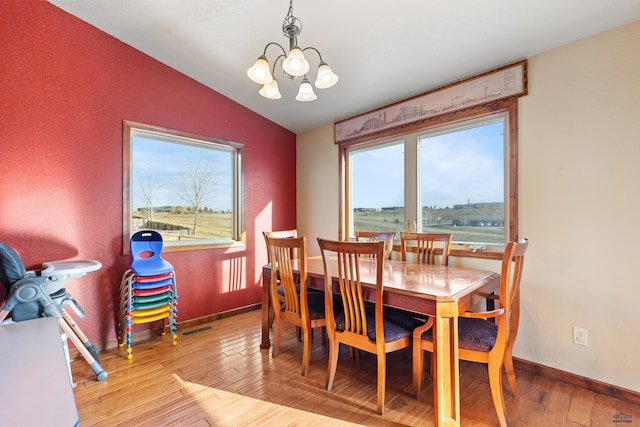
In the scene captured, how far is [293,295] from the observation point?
2270 millimetres

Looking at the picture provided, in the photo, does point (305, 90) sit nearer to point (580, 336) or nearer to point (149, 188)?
point (149, 188)

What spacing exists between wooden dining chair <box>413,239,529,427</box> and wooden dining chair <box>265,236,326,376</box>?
759mm

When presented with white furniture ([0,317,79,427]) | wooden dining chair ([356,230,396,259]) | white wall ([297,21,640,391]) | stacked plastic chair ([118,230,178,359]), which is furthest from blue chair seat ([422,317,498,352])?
stacked plastic chair ([118,230,178,359])

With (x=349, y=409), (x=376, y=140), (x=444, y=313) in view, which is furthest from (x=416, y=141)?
(x=349, y=409)

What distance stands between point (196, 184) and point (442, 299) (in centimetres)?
291

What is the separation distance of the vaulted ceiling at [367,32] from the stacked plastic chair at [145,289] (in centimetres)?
185

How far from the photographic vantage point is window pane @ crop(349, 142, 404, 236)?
10.5ft

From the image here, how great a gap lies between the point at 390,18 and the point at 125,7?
2123 mm

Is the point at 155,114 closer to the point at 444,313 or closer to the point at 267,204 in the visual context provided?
the point at 267,204

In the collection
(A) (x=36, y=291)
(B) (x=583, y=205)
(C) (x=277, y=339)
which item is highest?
(B) (x=583, y=205)

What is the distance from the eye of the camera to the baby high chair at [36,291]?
1.93m

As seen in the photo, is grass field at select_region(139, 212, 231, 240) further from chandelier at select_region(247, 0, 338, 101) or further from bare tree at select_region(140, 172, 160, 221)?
chandelier at select_region(247, 0, 338, 101)

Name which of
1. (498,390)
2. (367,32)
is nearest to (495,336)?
(498,390)

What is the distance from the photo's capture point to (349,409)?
5.87ft
